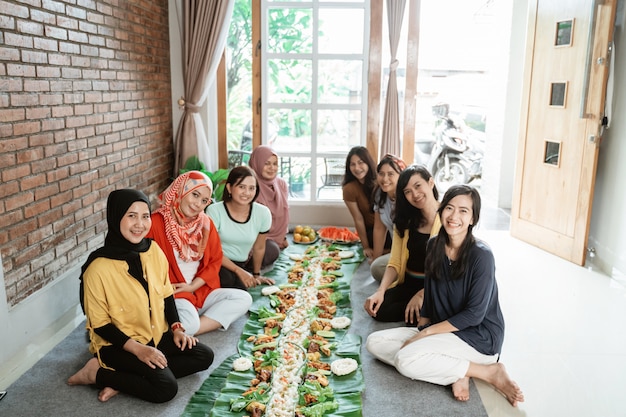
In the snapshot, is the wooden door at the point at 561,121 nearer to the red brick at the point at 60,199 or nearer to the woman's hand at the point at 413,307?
the woman's hand at the point at 413,307

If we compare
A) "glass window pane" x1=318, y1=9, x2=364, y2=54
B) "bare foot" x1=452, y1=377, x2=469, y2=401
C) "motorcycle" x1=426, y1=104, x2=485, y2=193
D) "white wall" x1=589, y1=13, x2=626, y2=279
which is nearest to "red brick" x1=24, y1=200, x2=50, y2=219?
"bare foot" x1=452, y1=377, x2=469, y2=401

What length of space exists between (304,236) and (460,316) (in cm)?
235

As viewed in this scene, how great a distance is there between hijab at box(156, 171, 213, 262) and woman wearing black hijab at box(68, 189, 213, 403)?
0.42m

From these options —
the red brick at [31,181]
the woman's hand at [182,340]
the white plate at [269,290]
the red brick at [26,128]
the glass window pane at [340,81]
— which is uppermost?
the glass window pane at [340,81]

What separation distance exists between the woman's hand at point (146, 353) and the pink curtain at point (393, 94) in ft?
10.8

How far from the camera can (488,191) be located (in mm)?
6629

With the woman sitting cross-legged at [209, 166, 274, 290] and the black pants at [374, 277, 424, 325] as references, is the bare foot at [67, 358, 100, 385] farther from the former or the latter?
the black pants at [374, 277, 424, 325]

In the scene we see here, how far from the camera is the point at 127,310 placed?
242 centimetres

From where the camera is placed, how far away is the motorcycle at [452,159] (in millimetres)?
7027

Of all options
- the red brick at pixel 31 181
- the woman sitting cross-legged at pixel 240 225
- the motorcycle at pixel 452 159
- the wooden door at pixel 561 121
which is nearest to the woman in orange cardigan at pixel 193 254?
the woman sitting cross-legged at pixel 240 225

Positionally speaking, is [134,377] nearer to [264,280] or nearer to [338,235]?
[264,280]

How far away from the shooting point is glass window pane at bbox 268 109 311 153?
525 cm

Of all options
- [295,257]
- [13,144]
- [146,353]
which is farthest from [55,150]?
[295,257]

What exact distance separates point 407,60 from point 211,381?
11.7 ft
